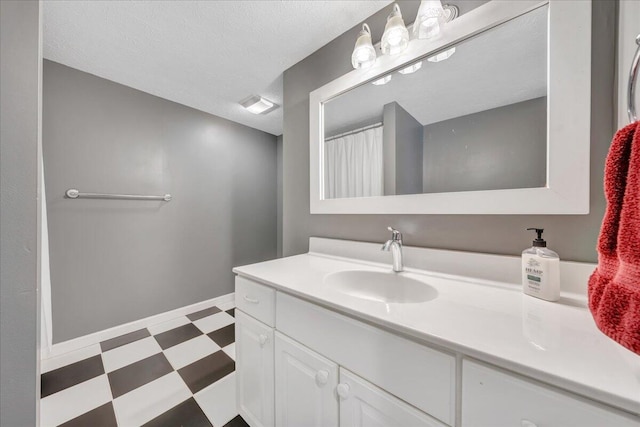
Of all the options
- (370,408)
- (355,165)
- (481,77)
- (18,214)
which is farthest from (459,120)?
(18,214)

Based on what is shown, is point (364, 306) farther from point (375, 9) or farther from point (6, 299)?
point (375, 9)

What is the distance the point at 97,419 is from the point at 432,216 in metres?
1.76

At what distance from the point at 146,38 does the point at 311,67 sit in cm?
93

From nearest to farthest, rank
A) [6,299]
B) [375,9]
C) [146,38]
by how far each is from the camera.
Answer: [6,299] → [375,9] → [146,38]

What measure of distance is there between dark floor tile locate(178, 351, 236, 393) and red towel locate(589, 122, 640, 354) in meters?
1.58

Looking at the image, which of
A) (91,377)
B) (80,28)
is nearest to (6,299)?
(91,377)

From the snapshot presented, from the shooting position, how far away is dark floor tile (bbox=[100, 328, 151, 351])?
1.52m

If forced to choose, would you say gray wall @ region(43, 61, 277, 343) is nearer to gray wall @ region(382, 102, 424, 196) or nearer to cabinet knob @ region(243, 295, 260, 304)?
cabinet knob @ region(243, 295, 260, 304)

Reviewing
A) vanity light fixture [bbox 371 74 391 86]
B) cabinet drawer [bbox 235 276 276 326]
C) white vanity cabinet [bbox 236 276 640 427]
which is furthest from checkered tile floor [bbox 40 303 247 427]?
vanity light fixture [bbox 371 74 391 86]

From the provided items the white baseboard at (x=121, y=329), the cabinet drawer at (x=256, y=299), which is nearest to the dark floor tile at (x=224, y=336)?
the white baseboard at (x=121, y=329)

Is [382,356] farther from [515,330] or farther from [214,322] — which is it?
[214,322]

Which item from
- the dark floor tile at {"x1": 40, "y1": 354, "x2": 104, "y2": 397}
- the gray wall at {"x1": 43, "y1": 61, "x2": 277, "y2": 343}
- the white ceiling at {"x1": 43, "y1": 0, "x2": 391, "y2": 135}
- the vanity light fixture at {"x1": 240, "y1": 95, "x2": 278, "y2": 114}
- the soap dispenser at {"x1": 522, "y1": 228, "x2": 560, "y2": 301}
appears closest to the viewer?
the soap dispenser at {"x1": 522, "y1": 228, "x2": 560, "y2": 301}

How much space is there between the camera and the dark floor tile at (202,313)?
195 centimetres

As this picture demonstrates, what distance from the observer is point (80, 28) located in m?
1.16
